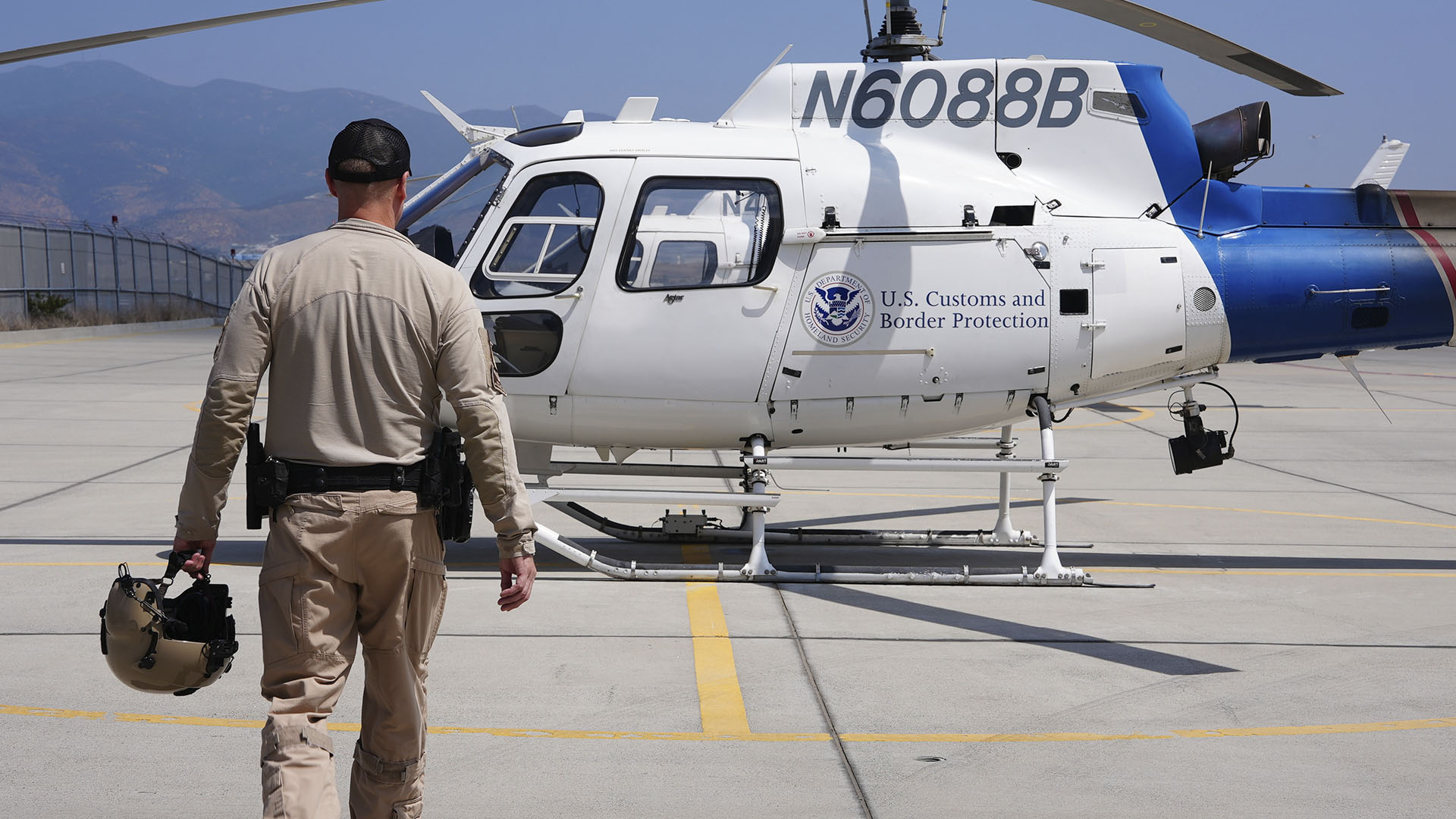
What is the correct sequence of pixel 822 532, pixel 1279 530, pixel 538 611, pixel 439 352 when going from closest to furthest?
pixel 439 352
pixel 538 611
pixel 822 532
pixel 1279 530

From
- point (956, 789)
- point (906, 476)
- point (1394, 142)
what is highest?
point (1394, 142)

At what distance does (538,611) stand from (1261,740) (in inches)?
145

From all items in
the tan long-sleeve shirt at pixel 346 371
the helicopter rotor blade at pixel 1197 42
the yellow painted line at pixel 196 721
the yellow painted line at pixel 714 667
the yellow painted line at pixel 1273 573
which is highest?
the helicopter rotor blade at pixel 1197 42

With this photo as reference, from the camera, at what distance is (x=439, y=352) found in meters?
3.51

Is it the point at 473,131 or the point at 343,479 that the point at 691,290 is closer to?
the point at 473,131

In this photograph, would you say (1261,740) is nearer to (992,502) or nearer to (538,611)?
(538,611)

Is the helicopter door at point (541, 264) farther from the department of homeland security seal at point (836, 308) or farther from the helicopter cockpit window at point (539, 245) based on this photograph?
the department of homeland security seal at point (836, 308)

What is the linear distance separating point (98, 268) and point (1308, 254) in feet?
132

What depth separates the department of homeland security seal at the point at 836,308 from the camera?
7379 millimetres

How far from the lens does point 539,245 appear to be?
24.0 ft

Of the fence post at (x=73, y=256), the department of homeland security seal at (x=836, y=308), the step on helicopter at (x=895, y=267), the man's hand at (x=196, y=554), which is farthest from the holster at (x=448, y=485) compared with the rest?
the fence post at (x=73, y=256)

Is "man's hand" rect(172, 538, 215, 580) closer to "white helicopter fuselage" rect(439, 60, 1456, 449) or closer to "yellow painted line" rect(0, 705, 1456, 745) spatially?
"yellow painted line" rect(0, 705, 1456, 745)

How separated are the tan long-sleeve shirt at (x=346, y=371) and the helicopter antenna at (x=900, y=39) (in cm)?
503

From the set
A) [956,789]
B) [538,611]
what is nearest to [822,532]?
[538,611]
